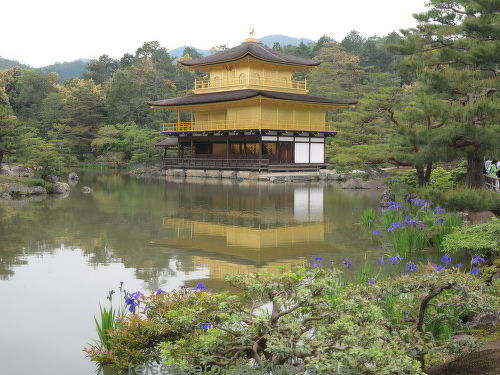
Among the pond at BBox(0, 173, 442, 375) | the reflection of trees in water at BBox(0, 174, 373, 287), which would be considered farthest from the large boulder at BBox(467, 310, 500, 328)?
the reflection of trees in water at BBox(0, 174, 373, 287)

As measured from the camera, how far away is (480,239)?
7.50 meters

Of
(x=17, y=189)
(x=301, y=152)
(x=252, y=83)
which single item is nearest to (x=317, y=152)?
(x=301, y=152)

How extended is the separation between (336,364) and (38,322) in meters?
4.01

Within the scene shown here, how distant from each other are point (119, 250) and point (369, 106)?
1281 centimetres

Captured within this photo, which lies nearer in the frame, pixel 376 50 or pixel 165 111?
pixel 165 111

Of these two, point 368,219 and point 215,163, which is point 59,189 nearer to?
point 215,163

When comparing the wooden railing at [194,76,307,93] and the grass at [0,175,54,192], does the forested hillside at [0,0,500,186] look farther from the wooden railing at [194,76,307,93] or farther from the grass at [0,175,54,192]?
the wooden railing at [194,76,307,93]

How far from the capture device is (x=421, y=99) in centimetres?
1153

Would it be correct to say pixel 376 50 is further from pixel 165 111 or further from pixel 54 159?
pixel 54 159

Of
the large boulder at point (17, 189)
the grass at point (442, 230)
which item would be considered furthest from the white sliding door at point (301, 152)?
the grass at point (442, 230)

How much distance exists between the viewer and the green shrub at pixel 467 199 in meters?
10.2

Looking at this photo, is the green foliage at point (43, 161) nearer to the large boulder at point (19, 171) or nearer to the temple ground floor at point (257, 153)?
the large boulder at point (19, 171)

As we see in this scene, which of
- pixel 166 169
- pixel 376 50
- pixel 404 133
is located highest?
pixel 376 50

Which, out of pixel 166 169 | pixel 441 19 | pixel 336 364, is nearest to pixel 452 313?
pixel 336 364
